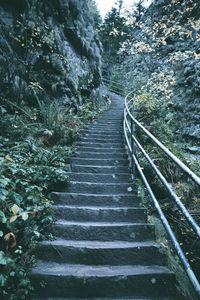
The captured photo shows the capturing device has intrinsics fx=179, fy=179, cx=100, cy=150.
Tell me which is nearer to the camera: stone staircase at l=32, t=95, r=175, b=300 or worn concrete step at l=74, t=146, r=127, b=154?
stone staircase at l=32, t=95, r=175, b=300

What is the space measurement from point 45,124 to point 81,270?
3.50 meters

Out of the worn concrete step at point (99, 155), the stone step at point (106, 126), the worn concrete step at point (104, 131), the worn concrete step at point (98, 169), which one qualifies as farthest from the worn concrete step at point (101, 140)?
the worn concrete step at point (98, 169)

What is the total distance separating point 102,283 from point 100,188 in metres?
1.47

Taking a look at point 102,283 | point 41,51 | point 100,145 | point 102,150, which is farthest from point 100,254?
point 41,51

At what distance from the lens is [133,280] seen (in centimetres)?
170

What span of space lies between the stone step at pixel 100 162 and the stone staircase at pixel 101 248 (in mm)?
312

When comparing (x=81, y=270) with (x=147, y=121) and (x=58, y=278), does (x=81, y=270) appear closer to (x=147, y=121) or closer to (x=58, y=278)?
(x=58, y=278)

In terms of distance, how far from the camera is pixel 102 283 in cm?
166

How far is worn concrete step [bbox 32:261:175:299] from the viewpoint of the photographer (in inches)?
64.5

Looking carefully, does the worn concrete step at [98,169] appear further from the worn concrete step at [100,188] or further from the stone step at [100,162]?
the worn concrete step at [100,188]

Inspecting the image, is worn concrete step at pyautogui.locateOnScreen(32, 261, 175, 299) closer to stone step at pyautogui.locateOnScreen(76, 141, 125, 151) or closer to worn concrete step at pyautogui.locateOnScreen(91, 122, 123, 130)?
stone step at pyautogui.locateOnScreen(76, 141, 125, 151)

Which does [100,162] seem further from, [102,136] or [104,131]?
[104,131]

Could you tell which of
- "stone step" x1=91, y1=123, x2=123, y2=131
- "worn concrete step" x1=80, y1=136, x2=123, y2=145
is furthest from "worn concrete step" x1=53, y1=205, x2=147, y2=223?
"stone step" x1=91, y1=123, x2=123, y2=131

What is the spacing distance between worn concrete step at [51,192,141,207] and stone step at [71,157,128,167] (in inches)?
44.7
